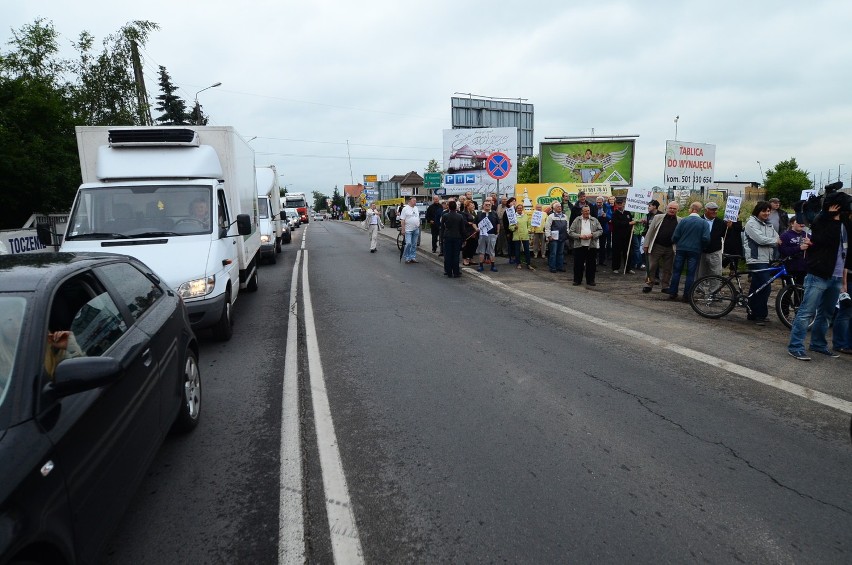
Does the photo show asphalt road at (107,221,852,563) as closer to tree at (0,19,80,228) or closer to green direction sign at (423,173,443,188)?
tree at (0,19,80,228)

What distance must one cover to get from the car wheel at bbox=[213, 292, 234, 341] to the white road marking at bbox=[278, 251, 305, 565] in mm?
1247

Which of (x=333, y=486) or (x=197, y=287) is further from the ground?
(x=197, y=287)

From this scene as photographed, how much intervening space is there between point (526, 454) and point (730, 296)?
6.16 m

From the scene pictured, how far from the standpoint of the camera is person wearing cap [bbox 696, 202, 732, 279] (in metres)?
9.48

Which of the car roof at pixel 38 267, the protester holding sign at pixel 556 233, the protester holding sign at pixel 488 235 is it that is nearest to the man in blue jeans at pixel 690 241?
the protester holding sign at pixel 556 233

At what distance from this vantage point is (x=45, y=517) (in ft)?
6.60

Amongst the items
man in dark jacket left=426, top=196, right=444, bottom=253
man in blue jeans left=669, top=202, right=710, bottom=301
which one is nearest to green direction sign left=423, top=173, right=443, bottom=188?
man in dark jacket left=426, top=196, right=444, bottom=253

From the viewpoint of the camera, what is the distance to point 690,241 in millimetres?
9703

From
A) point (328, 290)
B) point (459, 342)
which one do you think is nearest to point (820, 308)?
point (459, 342)

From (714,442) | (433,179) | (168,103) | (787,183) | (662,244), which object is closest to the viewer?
(714,442)

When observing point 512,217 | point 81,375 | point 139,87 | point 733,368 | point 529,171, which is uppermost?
point 139,87

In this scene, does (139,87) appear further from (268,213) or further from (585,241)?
(585,241)

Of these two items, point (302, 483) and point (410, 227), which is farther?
point (410, 227)

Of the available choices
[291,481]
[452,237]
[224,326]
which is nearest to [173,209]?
[224,326]
